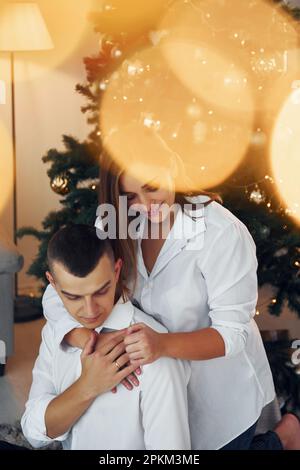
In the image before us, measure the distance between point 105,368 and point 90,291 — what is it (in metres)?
0.13

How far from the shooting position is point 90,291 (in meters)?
1.26

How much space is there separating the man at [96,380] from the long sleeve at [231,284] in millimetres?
108

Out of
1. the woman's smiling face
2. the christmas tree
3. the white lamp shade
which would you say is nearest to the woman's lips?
the woman's smiling face

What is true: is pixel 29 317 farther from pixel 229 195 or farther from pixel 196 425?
pixel 196 425

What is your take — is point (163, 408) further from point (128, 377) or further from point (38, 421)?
point (38, 421)

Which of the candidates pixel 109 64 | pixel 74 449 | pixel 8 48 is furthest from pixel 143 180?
pixel 8 48

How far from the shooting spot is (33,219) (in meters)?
3.45

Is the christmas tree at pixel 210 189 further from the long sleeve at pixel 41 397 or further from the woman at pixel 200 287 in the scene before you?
the long sleeve at pixel 41 397

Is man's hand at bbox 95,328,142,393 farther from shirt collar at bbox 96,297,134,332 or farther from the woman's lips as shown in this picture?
the woman's lips

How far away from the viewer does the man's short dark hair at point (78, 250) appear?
4.15ft

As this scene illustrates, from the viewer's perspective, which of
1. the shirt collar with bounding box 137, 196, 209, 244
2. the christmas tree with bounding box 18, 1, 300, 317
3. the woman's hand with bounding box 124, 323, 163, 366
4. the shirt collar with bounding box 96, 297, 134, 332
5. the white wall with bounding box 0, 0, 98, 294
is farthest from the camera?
the white wall with bounding box 0, 0, 98, 294

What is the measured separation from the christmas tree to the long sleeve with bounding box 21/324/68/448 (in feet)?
2.79

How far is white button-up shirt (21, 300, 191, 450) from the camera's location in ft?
3.93

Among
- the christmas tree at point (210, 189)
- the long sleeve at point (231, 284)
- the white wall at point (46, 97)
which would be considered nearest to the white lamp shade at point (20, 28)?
the white wall at point (46, 97)
